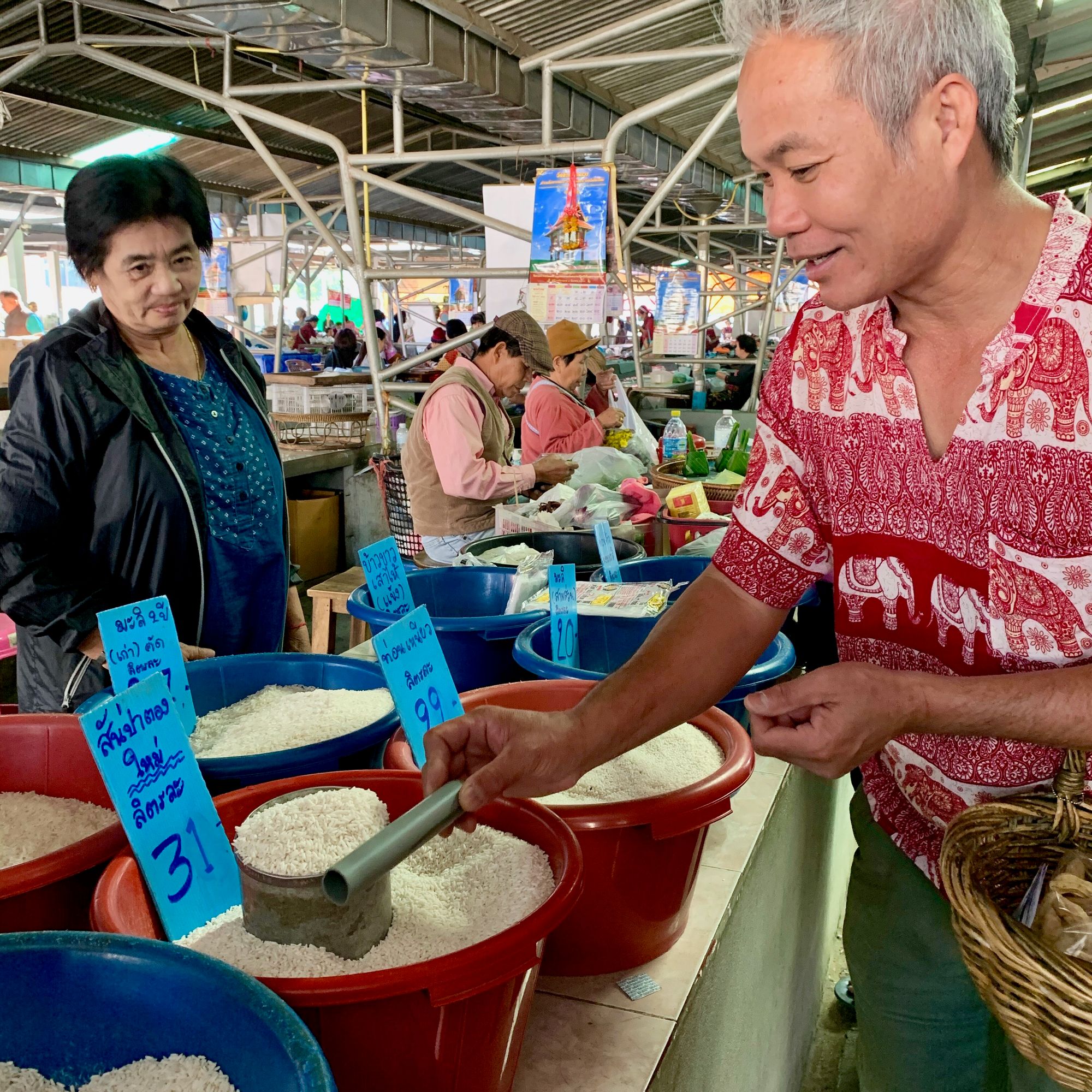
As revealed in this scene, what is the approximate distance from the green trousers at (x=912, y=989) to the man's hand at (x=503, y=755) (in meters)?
0.50

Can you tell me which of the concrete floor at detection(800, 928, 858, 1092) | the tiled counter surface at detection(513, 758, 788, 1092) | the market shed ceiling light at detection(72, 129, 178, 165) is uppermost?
the market shed ceiling light at detection(72, 129, 178, 165)

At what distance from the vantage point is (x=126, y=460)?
1.66m

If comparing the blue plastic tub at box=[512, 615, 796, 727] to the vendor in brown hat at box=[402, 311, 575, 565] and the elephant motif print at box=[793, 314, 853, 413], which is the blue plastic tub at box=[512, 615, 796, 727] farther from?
the vendor in brown hat at box=[402, 311, 575, 565]

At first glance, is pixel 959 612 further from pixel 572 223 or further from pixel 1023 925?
pixel 572 223

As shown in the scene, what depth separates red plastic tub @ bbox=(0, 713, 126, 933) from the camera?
776 mm

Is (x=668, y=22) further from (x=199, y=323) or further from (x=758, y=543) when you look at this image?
(x=758, y=543)

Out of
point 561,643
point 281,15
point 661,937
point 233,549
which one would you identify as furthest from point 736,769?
point 281,15

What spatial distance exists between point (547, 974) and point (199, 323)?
4.63 feet

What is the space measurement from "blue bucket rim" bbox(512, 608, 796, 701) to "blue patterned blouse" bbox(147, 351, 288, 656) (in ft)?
1.92

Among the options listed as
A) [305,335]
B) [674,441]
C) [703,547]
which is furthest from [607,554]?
[305,335]

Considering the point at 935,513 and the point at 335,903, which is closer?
the point at 335,903

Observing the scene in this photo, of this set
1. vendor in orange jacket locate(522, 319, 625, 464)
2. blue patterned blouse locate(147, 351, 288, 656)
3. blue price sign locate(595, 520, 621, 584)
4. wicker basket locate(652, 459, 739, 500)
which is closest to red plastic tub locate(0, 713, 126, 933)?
blue patterned blouse locate(147, 351, 288, 656)

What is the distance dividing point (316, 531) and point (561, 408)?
5.44ft

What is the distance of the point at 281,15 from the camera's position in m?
2.46
